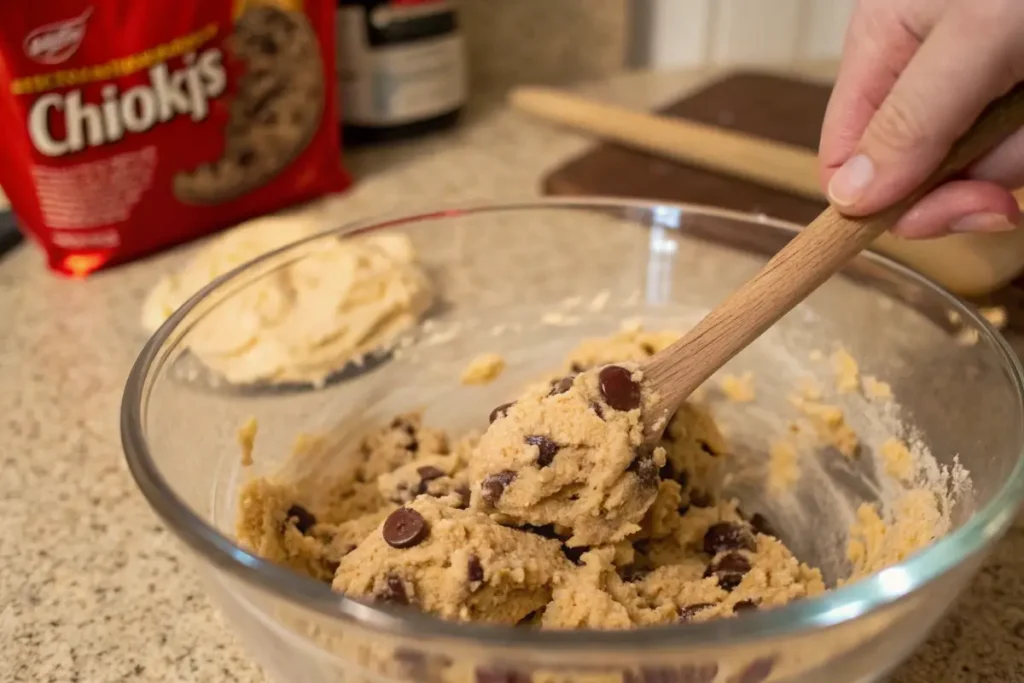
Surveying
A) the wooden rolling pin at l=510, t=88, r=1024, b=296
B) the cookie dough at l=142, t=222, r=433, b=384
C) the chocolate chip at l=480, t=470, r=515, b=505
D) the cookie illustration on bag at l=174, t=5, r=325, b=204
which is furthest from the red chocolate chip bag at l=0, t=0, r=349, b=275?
the chocolate chip at l=480, t=470, r=515, b=505

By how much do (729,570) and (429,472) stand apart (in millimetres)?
265

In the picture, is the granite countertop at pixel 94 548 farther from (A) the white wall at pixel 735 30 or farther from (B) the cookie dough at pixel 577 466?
(A) the white wall at pixel 735 30

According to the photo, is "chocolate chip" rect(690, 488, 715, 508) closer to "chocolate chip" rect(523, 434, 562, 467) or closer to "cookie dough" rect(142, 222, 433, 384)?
"chocolate chip" rect(523, 434, 562, 467)

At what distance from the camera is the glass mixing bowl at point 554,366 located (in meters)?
0.47

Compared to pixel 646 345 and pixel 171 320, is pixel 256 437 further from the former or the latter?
pixel 646 345

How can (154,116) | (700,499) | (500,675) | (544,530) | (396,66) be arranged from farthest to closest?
(396,66) < (154,116) < (700,499) < (544,530) < (500,675)

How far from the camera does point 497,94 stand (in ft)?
6.39

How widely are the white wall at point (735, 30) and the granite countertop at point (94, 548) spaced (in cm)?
95

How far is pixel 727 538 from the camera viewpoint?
77cm

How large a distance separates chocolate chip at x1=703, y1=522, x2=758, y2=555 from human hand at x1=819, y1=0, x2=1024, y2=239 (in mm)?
278

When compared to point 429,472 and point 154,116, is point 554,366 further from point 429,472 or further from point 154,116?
point 154,116

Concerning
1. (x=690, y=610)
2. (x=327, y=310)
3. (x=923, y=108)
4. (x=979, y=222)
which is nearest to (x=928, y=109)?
(x=923, y=108)

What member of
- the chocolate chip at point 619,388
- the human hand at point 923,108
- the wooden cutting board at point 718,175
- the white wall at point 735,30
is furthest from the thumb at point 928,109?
the white wall at point 735,30

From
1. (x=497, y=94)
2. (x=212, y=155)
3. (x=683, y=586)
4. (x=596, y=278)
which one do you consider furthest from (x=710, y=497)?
(x=497, y=94)
